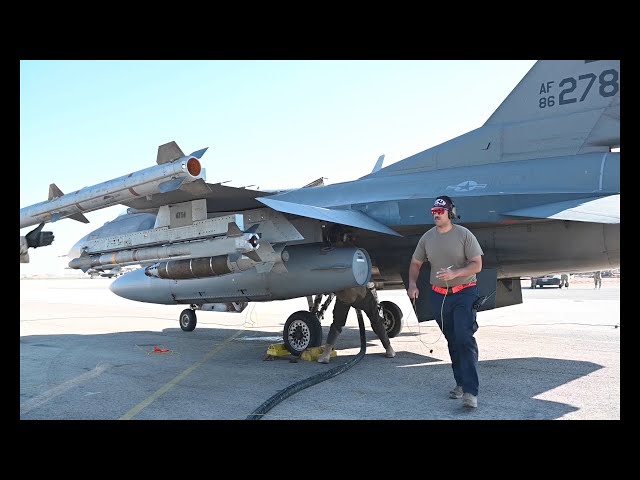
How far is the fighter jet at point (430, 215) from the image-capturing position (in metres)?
7.71

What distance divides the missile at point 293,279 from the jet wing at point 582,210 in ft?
8.25

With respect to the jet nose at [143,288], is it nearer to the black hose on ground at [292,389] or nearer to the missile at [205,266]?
the missile at [205,266]

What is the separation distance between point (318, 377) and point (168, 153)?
11.7 feet

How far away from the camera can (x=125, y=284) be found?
12602mm

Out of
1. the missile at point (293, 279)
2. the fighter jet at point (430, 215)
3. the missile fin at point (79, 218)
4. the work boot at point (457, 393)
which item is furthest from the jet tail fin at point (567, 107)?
the missile fin at point (79, 218)

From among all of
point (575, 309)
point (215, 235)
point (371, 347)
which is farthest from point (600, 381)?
point (575, 309)

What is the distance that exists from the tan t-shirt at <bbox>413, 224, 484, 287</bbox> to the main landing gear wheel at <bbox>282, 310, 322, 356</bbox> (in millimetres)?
3792

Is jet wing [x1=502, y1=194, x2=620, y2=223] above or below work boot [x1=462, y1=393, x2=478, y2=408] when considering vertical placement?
above

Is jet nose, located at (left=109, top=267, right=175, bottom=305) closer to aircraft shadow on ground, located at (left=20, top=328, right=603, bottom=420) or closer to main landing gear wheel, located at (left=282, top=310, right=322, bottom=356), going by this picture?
aircraft shadow on ground, located at (left=20, top=328, right=603, bottom=420)

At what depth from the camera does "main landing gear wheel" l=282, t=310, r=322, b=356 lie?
9.03 metres

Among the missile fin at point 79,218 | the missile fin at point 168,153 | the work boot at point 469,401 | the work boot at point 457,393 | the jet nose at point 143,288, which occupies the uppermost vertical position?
the missile fin at point 168,153

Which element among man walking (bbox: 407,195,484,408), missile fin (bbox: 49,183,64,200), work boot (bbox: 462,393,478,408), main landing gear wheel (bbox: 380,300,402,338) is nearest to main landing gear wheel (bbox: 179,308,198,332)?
main landing gear wheel (bbox: 380,300,402,338)
